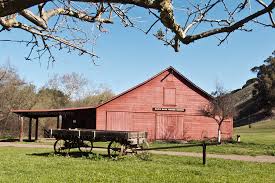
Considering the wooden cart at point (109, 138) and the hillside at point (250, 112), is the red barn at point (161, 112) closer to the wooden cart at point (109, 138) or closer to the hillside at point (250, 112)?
the wooden cart at point (109, 138)

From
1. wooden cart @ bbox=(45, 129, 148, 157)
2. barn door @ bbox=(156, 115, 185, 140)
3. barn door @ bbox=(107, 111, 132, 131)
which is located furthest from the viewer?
barn door @ bbox=(156, 115, 185, 140)

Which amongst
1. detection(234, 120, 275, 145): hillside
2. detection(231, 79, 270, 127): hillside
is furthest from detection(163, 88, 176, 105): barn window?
detection(231, 79, 270, 127): hillside

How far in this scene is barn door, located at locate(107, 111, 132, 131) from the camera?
4306 cm

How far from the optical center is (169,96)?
149ft

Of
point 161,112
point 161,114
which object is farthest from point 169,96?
point 161,114

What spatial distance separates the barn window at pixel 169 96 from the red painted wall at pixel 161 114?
96 mm

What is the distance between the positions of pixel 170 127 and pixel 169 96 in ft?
9.70

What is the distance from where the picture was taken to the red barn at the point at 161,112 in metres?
43.5

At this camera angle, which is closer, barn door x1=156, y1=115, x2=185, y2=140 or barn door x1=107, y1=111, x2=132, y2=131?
barn door x1=107, y1=111, x2=132, y2=131

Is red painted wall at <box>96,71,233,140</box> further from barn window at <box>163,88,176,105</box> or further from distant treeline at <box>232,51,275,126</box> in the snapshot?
distant treeline at <box>232,51,275,126</box>

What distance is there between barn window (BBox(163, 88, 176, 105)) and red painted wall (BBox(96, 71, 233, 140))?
0.10m

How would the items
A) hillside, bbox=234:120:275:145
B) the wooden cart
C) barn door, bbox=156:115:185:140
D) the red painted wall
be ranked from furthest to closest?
barn door, bbox=156:115:185:140, the red painted wall, hillside, bbox=234:120:275:145, the wooden cart

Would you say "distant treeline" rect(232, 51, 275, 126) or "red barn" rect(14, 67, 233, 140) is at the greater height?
"distant treeline" rect(232, 51, 275, 126)

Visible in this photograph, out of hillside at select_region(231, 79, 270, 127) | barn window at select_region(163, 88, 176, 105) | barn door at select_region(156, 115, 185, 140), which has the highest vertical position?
hillside at select_region(231, 79, 270, 127)
